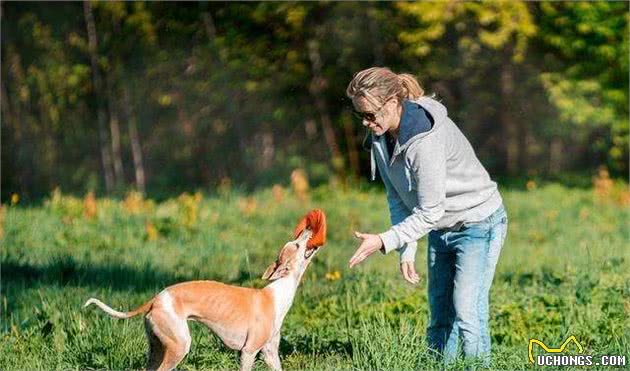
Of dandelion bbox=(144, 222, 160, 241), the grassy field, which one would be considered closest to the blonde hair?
the grassy field

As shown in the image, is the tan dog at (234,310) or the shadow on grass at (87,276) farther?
the shadow on grass at (87,276)

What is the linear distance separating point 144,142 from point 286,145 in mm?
2711

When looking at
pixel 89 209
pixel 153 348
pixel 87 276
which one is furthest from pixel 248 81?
pixel 153 348

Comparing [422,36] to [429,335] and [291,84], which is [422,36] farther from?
[429,335]

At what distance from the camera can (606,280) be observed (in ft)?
24.1

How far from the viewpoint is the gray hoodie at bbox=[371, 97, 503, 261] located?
4.79 metres

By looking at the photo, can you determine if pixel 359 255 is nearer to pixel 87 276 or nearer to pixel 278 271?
pixel 278 271

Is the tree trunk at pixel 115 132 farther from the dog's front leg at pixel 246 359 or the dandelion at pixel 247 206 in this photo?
the dog's front leg at pixel 246 359

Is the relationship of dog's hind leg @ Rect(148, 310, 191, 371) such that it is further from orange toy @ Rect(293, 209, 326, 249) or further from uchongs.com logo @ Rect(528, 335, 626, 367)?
uchongs.com logo @ Rect(528, 335, 626, 367)

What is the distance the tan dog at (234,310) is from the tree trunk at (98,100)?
14.5 meters

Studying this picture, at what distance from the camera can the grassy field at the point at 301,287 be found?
210 inches

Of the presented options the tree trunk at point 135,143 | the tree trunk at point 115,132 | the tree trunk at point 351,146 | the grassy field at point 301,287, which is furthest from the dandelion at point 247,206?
the tree trunk at point 135,143

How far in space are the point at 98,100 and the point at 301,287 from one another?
13158mm

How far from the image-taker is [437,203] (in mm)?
4848
